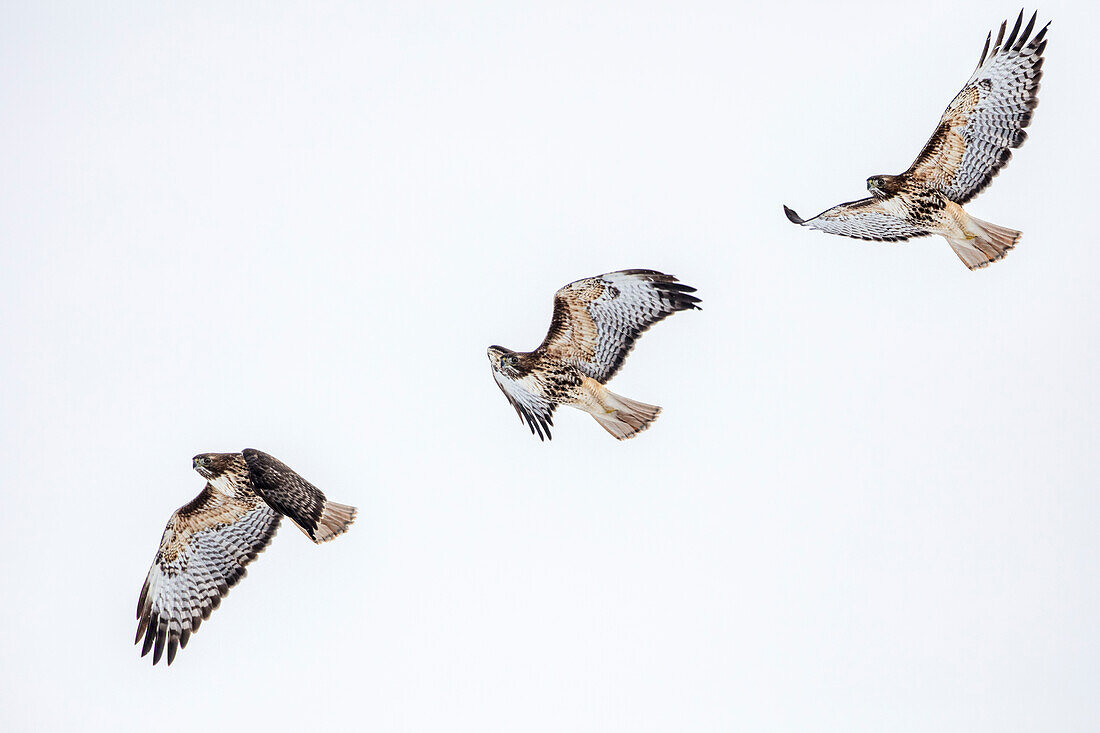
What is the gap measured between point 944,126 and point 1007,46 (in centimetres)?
80

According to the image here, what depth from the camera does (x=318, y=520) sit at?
9.46m

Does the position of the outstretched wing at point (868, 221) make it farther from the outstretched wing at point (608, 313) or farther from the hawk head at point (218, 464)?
the hawk head at point (218, 464)

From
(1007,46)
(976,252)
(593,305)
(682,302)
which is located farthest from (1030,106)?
(593,305)

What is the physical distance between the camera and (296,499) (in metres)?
9.43

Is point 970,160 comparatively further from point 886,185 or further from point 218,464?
point 218,464

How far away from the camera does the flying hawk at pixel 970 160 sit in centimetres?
1006

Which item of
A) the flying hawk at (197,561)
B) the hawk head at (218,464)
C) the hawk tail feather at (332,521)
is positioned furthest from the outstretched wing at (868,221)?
the flying hawk at (197,561)

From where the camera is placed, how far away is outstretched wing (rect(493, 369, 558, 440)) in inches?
396

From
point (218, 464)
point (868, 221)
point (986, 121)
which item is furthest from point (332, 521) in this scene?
point (986, 121)

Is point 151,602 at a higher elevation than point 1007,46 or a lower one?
lower

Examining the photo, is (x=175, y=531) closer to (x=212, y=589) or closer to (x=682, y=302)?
(x=212, y=589)

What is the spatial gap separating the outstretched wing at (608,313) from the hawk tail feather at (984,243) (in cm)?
256

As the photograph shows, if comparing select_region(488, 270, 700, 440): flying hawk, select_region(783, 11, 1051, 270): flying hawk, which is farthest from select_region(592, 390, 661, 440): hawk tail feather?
select_region(783, 11, 1051, 270): flying hawk

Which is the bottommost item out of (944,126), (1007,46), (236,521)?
(236,521)
